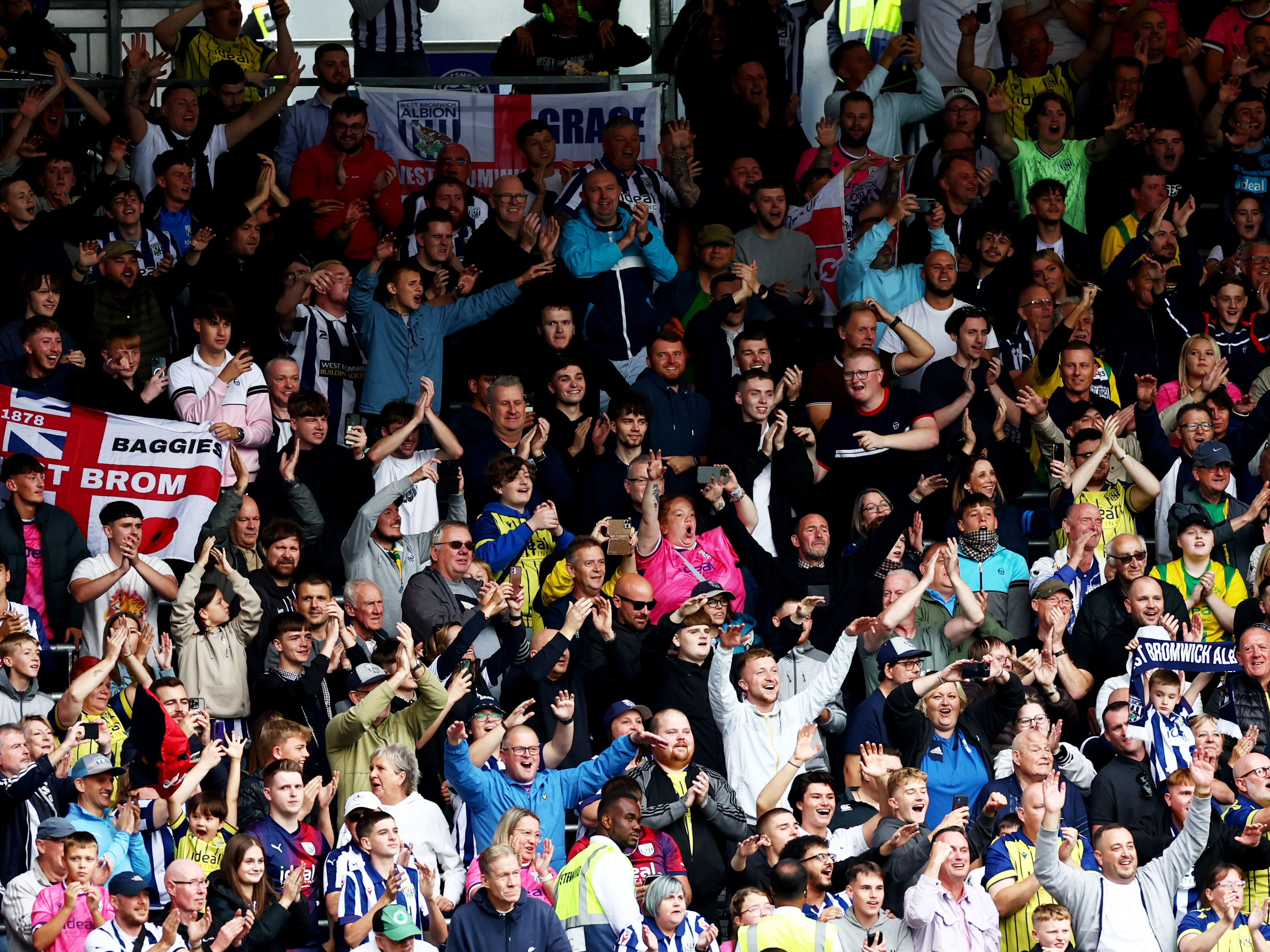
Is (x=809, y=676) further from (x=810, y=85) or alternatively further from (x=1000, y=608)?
(x=810, y=85)

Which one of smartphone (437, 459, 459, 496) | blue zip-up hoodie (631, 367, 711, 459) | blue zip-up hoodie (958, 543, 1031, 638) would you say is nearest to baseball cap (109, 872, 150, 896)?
smartphone (437, 459, 459, 496)

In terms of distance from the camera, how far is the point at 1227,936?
11.5 m

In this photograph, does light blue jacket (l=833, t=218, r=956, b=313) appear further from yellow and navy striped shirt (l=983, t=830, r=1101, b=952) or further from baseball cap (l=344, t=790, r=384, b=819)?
baseball cap (l=344, t=790, r=384, b=819)

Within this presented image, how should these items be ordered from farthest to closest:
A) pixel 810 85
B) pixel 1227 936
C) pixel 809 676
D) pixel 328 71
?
1. pixel 810 85
2. pixel 328 71
3. pixel 809 676
4. pixel 1227 936

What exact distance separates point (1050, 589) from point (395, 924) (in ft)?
14.6

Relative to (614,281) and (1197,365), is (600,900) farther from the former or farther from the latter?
(1197,365)

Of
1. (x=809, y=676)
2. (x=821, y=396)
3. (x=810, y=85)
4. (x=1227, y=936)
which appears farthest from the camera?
(x=810, y=85)

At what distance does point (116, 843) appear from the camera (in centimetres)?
1060

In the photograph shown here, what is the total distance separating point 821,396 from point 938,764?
2989 mm

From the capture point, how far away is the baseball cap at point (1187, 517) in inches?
532

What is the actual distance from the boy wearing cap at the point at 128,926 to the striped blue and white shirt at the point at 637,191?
6129 mm

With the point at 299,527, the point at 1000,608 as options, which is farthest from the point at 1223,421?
the point at 299,527

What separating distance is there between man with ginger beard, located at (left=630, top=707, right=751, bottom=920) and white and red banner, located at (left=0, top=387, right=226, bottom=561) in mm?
3190

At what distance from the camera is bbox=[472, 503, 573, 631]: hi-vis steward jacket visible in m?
12.7
